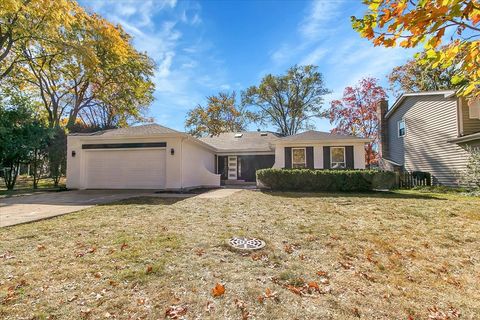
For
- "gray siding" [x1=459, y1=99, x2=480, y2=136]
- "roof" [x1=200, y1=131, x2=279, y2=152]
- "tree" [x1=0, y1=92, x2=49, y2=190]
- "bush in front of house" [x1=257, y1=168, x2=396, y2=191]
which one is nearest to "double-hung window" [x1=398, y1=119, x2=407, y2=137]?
"gray siding" [x1=459, y1=99, x2=480, y2=136]

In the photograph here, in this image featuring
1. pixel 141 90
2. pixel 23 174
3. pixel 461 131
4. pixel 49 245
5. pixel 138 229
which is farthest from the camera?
pixel 23 174

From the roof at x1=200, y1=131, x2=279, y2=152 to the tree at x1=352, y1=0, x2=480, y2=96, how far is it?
15817mm

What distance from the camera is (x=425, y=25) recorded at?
7.43 ft

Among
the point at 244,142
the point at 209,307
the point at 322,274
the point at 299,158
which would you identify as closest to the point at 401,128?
the point at 299,158

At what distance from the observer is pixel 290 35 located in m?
12.5

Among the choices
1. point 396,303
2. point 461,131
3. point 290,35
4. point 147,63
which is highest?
point 147,63

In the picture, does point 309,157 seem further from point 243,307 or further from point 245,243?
point 243,307

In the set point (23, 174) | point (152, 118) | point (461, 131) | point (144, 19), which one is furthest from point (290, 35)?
point (23, 174)

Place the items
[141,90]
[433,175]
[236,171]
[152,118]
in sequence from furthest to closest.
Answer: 1. [152,118]
2. [141,90]
3. [236,171]
4. [433,175]

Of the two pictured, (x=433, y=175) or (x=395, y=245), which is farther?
(x=433, y=175)

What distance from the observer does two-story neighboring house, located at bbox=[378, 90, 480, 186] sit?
13.3 m

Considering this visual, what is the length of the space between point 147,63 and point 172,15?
16551 millimetres

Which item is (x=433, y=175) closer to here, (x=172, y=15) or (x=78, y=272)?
(x=172, y=15)

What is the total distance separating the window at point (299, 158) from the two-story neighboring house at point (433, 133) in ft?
21.6
